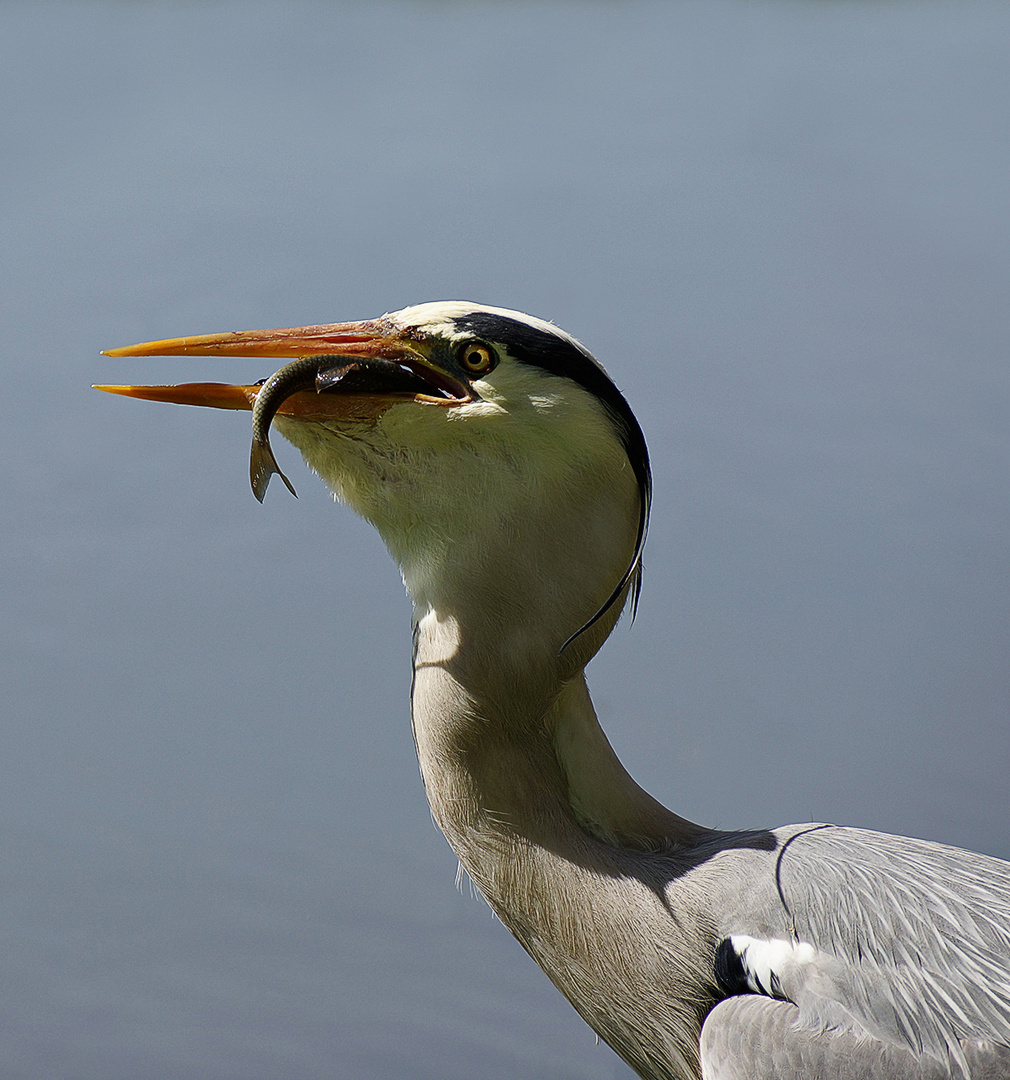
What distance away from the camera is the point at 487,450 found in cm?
87

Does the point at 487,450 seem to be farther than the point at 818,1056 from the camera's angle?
Yes

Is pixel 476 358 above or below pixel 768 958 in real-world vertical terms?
above

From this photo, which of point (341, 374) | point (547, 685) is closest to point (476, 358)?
point (341, 374)

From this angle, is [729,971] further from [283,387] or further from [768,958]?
[283,387]

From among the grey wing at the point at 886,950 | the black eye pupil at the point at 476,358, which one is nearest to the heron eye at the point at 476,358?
the black eye pupil at the point at 476,358

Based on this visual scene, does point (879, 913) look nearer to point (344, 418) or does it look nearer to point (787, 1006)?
point (787, 1006)


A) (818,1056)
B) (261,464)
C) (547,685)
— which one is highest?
(261,464)

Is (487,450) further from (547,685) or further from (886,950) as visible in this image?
(886,950)

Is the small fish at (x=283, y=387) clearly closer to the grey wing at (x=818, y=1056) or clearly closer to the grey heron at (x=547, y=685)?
the grey heron at (x=547, y=685)

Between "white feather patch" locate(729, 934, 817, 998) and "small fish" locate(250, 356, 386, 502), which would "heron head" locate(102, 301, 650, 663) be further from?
"white feather patch" locate(729, 934, 817, 998)

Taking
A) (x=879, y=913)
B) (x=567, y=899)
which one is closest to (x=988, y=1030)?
(x=879, y=913)

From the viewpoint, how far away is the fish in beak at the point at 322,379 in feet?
2.72

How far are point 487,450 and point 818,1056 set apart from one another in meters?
0.52

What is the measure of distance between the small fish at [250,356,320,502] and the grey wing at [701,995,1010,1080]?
54 cm
